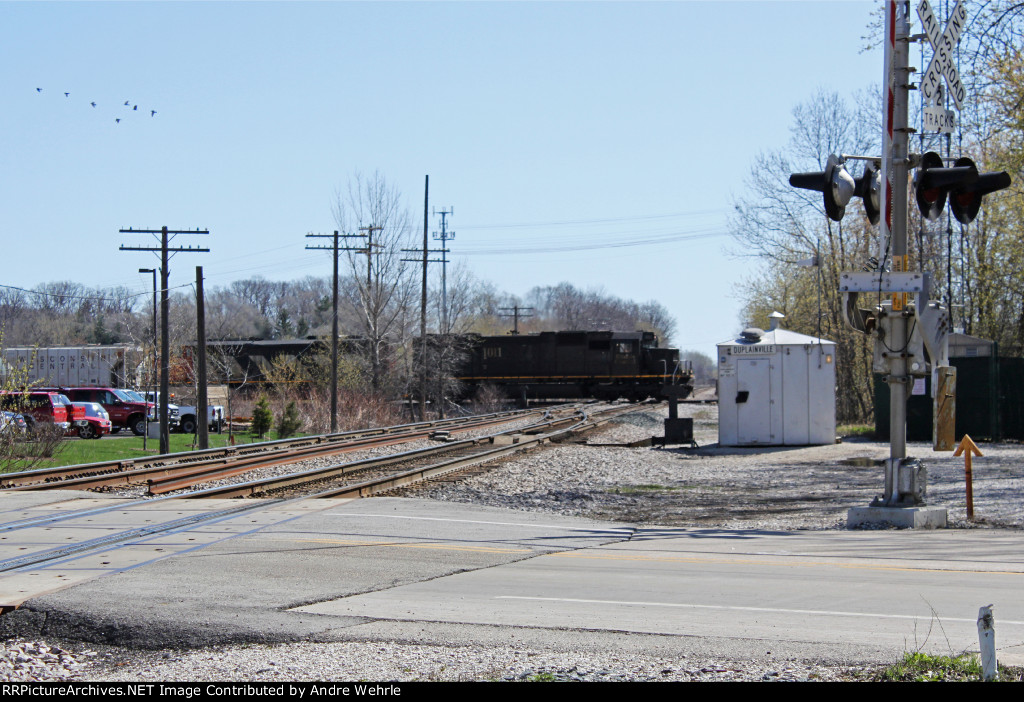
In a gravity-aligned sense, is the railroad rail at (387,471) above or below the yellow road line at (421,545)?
below

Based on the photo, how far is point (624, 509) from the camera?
14.8 metres

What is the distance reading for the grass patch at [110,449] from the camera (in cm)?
2433

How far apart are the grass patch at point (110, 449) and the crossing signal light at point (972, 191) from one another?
713 inches

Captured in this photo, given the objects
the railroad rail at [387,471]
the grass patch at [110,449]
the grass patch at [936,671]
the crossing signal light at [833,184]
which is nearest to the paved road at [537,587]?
the grass patch at [936,671]

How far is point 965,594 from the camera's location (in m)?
7.59

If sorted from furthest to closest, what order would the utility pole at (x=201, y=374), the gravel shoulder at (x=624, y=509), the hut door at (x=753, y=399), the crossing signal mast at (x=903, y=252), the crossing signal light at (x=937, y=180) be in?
the utility pole at (x=201, y=374)
the hut door at (x=753, y=399)
the crossing signal mast at (x=903, y=252)
the crossing signal light at (x=937, y=180)
the gravel shoulder at (x=624, y=509)

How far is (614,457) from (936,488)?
29.7 ft

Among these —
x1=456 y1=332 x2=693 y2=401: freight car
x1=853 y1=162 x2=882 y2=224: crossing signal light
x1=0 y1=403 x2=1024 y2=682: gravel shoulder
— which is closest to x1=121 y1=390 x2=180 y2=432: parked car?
x1=456 y1=332 x2=693 y2=401: freight car

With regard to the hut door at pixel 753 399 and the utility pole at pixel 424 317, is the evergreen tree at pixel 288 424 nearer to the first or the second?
the utility pole at pixel 424 317

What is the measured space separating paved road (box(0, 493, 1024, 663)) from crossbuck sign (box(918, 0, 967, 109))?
5.49 m

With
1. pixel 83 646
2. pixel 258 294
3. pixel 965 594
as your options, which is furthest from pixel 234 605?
pixel 258 294

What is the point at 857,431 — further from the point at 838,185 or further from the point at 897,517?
the point at 838,185

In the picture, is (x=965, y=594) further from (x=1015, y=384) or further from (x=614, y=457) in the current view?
(x=1015, y=384)

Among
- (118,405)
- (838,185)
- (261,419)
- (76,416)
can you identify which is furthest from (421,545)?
(118,405)
